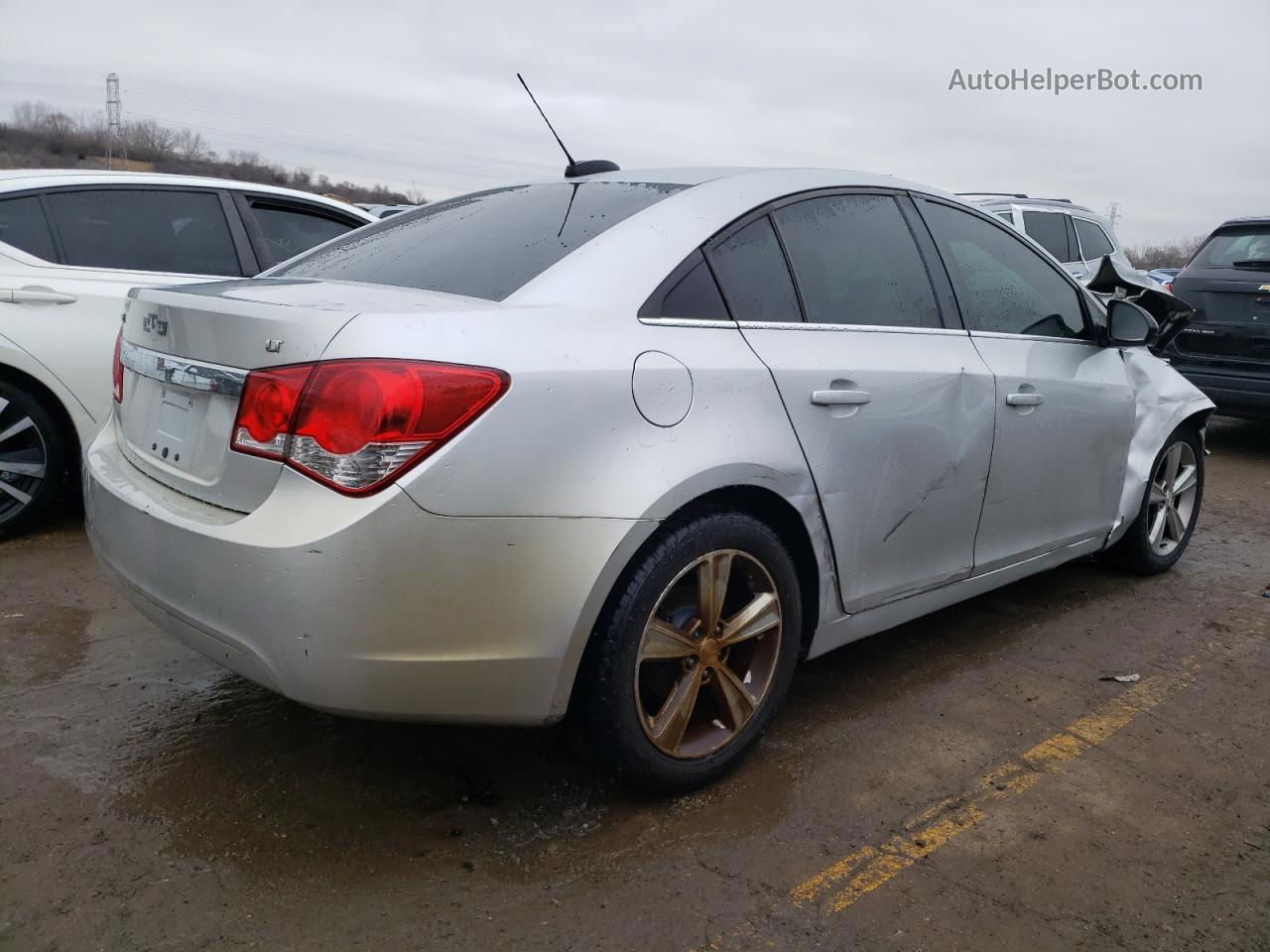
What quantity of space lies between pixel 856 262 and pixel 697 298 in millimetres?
→ 749

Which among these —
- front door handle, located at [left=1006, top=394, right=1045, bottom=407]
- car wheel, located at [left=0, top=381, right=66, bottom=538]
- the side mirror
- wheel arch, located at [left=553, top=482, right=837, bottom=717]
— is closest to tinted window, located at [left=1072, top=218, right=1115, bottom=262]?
the side mirror

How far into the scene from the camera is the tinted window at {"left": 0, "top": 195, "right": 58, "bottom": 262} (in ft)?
14.9

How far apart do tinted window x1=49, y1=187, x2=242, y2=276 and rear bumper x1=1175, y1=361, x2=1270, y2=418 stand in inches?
263

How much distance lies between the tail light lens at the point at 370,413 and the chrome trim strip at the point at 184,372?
0.18m

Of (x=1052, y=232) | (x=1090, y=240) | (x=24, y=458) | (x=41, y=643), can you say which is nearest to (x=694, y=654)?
(x=41, y=643)

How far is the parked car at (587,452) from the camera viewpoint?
83.0 inches

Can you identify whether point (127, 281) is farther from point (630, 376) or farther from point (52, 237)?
point (630, 376)

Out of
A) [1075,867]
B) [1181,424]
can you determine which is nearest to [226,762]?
[1075,867]

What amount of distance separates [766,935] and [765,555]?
914 mm

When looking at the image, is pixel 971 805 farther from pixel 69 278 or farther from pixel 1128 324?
pixel 69 278

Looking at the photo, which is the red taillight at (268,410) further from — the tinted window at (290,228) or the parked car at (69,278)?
the tinted window at (290,228)

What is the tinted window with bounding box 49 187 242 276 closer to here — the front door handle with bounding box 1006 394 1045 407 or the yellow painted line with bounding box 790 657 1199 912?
the front door handle with bounding box 1006 394 1045 407

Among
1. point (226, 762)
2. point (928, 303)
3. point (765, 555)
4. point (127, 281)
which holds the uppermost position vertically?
point (928, 303)

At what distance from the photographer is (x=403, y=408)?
2074 mm
